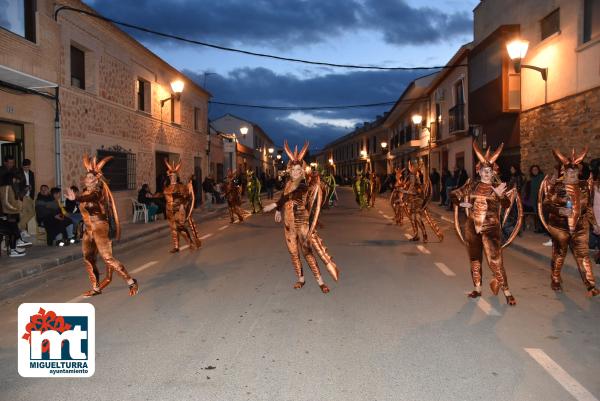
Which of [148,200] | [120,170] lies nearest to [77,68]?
[120,170]

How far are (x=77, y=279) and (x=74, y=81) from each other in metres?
9.07

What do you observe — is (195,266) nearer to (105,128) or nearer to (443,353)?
(443,353)

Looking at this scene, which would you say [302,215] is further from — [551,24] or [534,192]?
[551,24]

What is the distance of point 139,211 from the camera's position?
17422mm

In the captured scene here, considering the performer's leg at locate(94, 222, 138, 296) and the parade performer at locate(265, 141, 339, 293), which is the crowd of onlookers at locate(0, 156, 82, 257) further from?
the parade performer at locate(265, 141, 339, 293)

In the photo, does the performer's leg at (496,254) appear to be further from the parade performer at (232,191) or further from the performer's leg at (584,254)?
the parade performer at (232,191)

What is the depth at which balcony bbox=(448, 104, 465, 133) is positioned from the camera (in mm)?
25109

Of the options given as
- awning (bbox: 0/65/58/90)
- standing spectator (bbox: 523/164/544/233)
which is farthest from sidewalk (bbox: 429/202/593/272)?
awning (bbox: 0/65/58/90)

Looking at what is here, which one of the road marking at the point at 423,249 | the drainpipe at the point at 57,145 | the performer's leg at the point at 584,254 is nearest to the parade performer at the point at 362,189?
the road marking at the point at 423,249

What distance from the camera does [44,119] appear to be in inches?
510

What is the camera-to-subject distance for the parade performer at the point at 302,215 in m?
6.98

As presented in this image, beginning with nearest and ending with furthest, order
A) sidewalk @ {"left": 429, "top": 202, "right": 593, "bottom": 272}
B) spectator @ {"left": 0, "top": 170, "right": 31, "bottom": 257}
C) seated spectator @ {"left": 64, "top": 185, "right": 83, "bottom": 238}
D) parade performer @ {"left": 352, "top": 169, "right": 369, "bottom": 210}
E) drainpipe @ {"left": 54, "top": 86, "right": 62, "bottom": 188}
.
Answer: sidewalk @ {"left": 429, "top": 202, "right": 593, "bottom": 272} < spectator @ {"left": 0, "top": 170, "right": 31, "bottom": 257} < seated spectator @ {"left": 64, "top": 185, "right": 83, "bottom": 238} < drainpipe @ {"left": 54, "top": 86, "right": 62, "bottom": 188} < parade performer @ {"left": 352, "top": 169, "right": 369, "bottom": 210}

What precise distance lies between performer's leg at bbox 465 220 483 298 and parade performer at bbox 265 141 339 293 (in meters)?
1.77

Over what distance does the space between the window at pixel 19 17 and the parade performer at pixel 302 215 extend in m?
8.36
